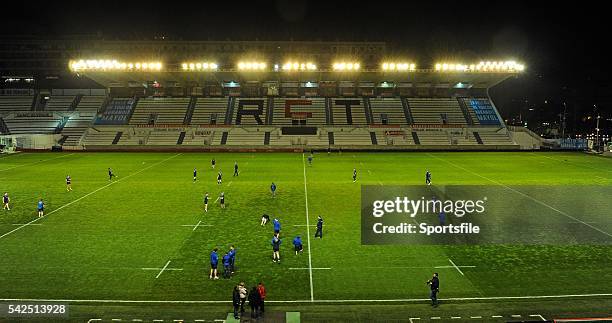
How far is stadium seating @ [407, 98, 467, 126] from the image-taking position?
7406cm

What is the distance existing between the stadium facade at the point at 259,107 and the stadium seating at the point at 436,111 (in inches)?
6.9

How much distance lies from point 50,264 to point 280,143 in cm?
5256

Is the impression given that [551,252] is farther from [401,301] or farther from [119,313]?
[119,313]

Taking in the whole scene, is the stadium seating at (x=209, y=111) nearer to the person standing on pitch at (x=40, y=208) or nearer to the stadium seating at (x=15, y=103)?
the stadium seating at (x=15, y=103)

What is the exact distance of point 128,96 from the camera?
Answer: 262 feet

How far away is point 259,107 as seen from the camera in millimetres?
77625

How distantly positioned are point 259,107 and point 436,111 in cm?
3006

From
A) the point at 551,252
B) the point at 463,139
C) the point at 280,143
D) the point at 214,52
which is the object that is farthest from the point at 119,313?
the point at 214,52

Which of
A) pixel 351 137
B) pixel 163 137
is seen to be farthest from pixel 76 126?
pixel 351 137

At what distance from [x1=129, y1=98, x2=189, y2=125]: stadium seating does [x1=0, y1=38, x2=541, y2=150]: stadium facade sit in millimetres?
171

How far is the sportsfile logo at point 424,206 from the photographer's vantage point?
27.1 meters

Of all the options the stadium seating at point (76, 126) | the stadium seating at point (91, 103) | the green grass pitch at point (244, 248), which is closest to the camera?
the green grass pitch at point (244, 248)

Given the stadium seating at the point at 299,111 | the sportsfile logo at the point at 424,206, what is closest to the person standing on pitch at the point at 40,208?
the sportsfile logo at the point at 424,206

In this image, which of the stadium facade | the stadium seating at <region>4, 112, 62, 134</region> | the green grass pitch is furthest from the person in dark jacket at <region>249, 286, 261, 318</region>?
the stadium seating at <region>4, 112, 62, 134</region>
